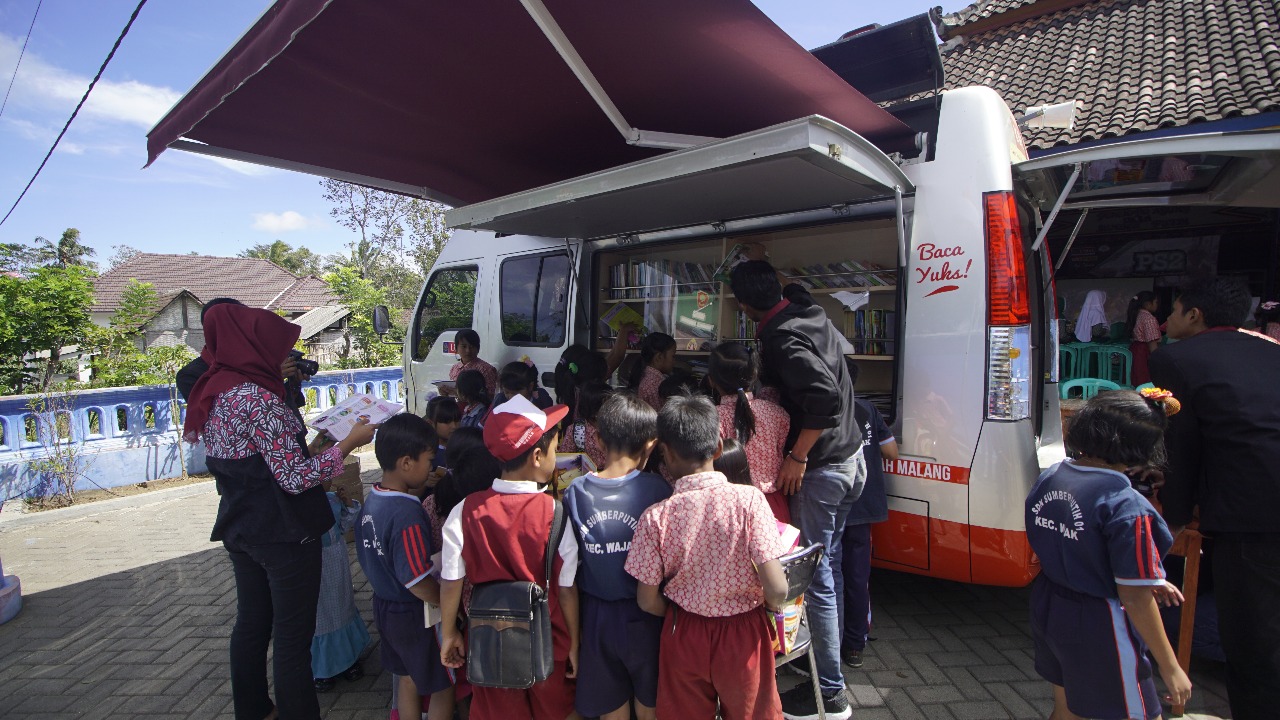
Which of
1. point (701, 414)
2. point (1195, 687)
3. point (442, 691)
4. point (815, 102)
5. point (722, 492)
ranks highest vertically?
point (815, 102)

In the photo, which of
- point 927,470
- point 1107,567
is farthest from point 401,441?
point 1107,567

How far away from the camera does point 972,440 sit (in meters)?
2.56

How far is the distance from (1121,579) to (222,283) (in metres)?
33.8

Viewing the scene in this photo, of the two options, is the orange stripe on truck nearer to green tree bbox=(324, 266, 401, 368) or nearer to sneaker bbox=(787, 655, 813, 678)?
sneaker bbox=(787, 655, 813, 678)

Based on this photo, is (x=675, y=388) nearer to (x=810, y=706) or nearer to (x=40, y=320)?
(x=810, y=706)

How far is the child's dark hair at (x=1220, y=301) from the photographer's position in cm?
230

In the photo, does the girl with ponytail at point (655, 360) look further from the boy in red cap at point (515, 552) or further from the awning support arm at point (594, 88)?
the boy in red cap at point (515, 552)

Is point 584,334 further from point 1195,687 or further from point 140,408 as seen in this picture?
point 140,408

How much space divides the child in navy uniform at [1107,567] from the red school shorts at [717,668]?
0.96 m

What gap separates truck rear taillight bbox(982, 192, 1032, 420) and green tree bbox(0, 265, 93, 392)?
9035 millimetres

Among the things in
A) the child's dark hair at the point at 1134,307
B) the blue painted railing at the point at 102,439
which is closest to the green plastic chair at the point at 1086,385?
the child's dark hair at the point at 1134,307

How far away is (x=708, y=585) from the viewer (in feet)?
6.10

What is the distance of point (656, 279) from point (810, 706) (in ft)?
9.54

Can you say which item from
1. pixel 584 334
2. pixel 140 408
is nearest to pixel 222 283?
pixel 140 408
